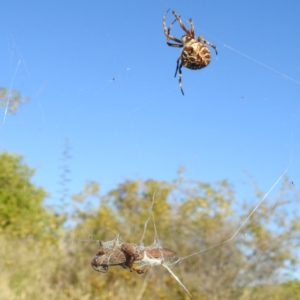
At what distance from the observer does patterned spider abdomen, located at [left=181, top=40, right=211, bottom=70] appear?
3.51 m

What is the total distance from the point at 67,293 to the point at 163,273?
1.53 m

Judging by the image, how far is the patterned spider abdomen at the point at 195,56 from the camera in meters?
3.51

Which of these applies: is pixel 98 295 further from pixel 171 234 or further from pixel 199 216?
pixel 199 216

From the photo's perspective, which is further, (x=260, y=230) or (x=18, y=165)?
(x=18, y=165)

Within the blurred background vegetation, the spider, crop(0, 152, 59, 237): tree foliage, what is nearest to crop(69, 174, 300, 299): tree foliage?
the blurred background vegetation

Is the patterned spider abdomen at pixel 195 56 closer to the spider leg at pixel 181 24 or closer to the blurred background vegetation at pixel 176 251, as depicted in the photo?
the spider leg at pixel 181 24

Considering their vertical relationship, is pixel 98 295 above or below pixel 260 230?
below

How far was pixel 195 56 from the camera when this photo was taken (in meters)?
3.53

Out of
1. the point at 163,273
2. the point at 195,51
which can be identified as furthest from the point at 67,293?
the point at 195,51

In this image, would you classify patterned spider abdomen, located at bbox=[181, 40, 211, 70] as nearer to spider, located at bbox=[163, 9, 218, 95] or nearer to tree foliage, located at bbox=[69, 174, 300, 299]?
spider, located at bbox=[163, 9, 218, 95]

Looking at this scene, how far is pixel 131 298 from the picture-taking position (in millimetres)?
6281

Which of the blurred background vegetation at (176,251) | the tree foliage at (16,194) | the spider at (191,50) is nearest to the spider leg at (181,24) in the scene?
the spider at (191,50)

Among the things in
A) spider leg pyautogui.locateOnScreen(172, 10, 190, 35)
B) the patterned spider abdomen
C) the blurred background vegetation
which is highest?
spider leg pyautogui.locateOnScreen(172, 10, 190, 35)

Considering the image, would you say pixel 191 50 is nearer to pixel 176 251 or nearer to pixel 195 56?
pixel 195 56
